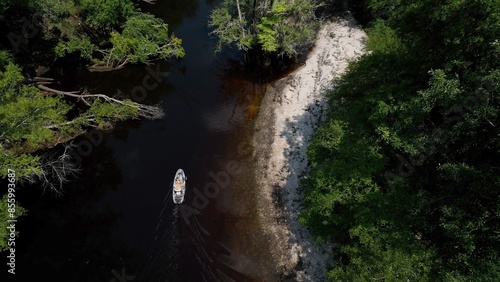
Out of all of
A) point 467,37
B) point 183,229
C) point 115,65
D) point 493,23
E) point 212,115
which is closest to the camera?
point 493,23

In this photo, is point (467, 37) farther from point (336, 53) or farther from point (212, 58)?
point (212, 58)

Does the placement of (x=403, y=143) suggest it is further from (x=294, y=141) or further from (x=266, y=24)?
(x=266, y=24)

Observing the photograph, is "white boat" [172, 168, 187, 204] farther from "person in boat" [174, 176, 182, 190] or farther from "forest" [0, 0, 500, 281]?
"forest" [0, 0, 500, 281]

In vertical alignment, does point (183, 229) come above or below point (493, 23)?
below

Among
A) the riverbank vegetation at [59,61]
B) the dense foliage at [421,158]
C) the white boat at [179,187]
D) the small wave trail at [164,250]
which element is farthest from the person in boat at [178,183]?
the dense foliage at [421,158]

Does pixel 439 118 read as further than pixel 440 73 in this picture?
Yes

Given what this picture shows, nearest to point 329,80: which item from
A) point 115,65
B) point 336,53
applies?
point 336,53
